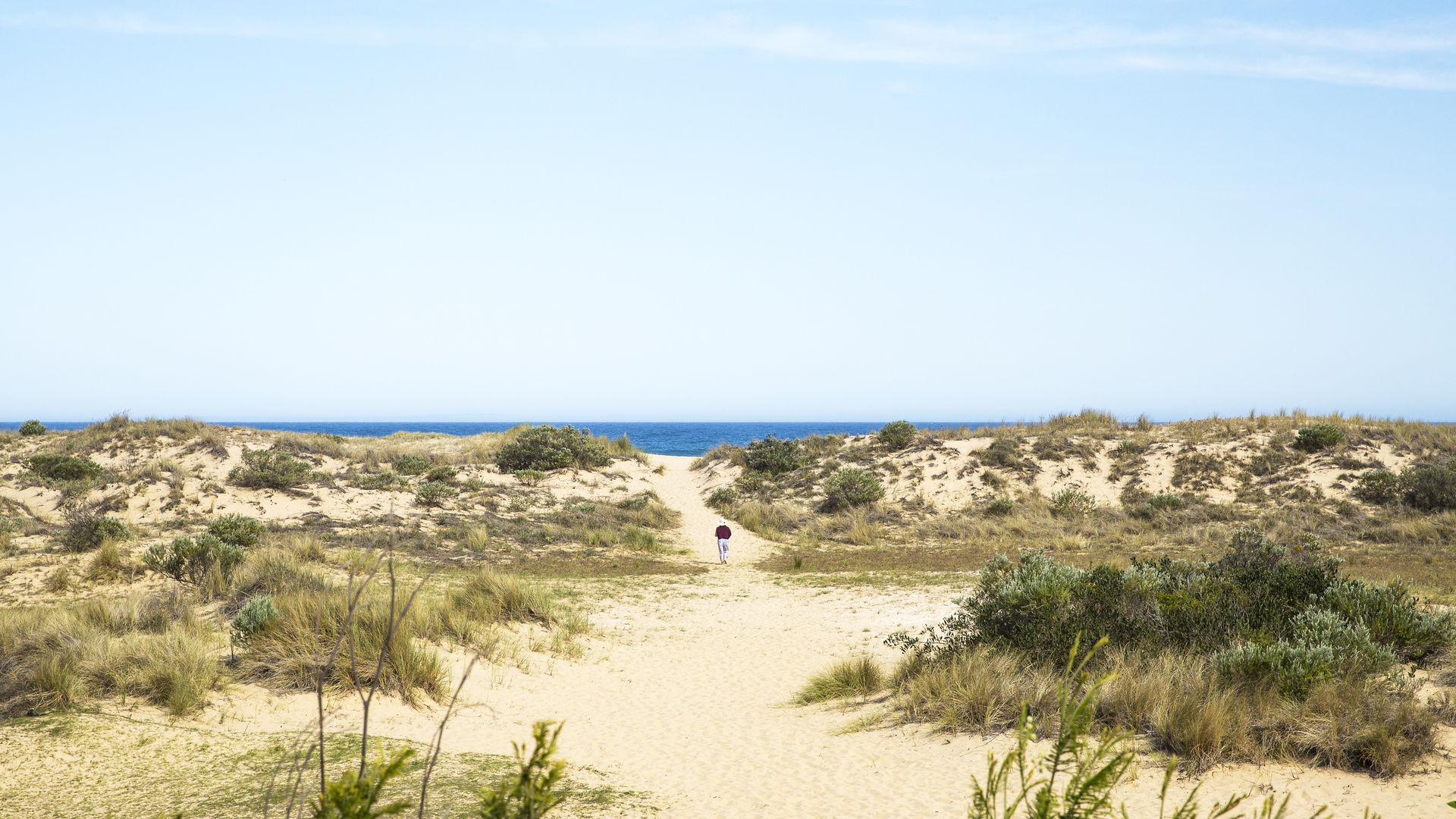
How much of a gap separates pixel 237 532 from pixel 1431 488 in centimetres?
Result: 3137

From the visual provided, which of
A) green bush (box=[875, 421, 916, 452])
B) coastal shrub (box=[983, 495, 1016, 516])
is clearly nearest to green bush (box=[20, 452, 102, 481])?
coastal shrub (box=[983, 495, 1016, 516])

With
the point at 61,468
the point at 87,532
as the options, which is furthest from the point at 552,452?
the point at 87,532

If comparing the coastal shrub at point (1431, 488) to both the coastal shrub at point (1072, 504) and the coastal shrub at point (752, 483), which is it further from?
the coastal shrub at point (752, 483)

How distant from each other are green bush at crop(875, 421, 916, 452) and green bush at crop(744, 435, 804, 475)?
3799mm

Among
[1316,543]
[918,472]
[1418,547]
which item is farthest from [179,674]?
[918,472]

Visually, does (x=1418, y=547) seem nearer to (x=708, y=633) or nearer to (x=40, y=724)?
(x=708, y=633)

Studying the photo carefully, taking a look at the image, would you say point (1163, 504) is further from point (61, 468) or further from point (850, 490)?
point (61, 468)

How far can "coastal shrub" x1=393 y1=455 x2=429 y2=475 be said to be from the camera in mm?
30781

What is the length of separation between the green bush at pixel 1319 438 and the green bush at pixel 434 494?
99.5 feet

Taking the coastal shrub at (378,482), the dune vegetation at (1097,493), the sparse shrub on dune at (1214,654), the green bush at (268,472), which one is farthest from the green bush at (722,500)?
the sparse shrub on dune at (1214,654)

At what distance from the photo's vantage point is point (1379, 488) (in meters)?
25.7

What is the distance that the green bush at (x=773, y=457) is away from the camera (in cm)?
3672

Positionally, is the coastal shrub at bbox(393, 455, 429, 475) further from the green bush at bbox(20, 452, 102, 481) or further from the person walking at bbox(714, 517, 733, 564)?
the person walking at bbox(714, 517, 733, 564)

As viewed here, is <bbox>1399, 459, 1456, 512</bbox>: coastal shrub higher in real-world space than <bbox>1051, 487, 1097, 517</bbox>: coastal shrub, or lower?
higher
